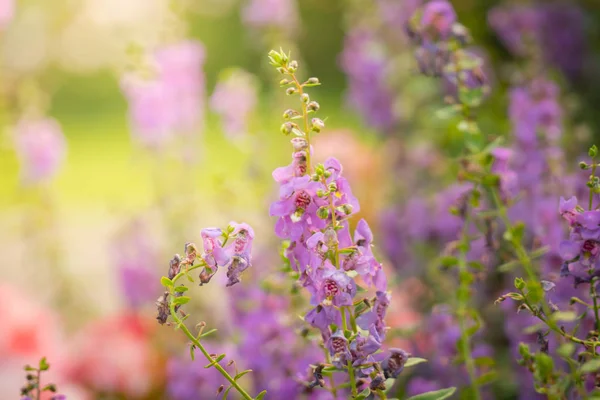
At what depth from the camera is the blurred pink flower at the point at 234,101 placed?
53.9 inches

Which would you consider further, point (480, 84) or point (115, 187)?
point (115, 187)

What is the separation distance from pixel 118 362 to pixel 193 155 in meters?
0.51

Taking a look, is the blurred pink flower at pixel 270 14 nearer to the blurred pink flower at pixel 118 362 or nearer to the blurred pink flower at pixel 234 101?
the blurred pink flower at pixel 234 101

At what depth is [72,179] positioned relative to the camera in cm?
448

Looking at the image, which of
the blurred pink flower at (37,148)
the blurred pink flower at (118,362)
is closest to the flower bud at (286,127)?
the blurred pink flower at (118,362)

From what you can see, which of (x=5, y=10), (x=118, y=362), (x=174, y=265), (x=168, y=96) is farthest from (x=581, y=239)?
(x=5, y=10)

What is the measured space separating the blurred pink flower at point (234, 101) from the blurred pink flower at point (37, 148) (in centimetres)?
43

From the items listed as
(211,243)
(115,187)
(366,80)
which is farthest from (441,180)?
(115,187)

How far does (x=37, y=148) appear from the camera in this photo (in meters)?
1.63

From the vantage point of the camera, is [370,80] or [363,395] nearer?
[363,395]

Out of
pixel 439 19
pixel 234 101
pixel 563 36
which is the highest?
pixel 563 36

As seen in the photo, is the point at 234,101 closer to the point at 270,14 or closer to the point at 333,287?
the point at 270,14

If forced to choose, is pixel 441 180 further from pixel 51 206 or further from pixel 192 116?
pixel 51 206

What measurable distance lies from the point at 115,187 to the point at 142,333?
2896 mm
